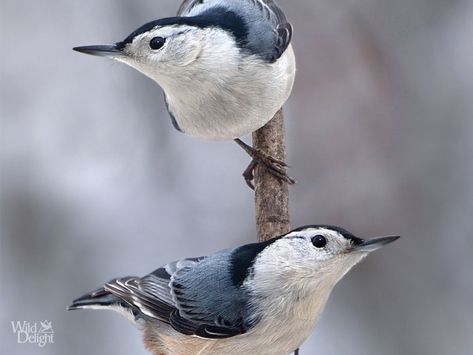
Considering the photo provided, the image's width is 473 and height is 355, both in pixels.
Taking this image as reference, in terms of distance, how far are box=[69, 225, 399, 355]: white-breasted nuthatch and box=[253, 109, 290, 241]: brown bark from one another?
0.12 meters

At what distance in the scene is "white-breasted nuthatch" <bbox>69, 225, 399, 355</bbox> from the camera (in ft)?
5.20

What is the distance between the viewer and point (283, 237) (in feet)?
5.35

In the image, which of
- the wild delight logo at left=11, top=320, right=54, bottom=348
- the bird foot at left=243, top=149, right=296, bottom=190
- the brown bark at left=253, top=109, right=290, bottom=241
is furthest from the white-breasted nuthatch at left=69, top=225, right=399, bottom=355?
the wild delight logo at left=11, top=320, right=54, bottom=348

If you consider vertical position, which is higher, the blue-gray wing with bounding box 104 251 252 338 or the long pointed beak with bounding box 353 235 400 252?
the long pointed beak with bounding box 353 235 400 252

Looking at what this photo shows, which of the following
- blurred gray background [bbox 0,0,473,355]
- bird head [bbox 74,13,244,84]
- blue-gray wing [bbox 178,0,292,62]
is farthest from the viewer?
blurred gray background [bbox 0,0,473,355]

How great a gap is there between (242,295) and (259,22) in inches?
21.3

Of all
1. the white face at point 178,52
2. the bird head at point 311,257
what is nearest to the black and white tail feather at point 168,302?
the bird head at point 311,257

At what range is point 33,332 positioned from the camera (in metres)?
2.66

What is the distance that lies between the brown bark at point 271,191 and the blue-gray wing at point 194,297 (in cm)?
12

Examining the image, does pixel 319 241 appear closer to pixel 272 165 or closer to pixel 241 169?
pixel 272 165

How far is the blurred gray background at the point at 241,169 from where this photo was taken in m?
2.77

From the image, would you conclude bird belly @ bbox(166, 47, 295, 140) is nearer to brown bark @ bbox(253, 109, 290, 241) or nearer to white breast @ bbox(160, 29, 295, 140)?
white breast @ bbox(160, 29, 295, 140)

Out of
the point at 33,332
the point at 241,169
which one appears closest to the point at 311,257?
the point at 33,332

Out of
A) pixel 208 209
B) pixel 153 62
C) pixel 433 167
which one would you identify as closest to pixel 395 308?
pixel 433 167
